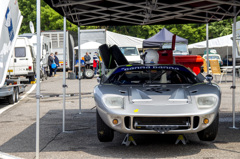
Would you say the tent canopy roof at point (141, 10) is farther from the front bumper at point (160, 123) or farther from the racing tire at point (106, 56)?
the front bumper at point (160, 123)

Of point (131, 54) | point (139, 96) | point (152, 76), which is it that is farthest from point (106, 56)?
point (131, 54)

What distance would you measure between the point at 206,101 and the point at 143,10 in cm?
390

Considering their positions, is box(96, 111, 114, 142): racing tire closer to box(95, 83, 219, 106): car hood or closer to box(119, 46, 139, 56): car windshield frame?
box(95, 83, 219, 106): car hood

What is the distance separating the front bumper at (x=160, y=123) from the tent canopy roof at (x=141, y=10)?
263 centimetres

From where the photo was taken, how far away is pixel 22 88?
49.9 ft

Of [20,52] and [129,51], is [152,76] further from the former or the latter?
[129,51]

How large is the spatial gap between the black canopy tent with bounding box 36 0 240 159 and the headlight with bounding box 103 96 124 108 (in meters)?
2.17

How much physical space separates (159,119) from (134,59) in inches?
878

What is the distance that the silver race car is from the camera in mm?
5828

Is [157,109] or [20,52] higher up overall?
[20,52]

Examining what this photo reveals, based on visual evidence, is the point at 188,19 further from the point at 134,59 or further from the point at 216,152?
the point at 134,59

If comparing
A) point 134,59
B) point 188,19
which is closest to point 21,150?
point 188,19

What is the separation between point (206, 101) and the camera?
6.06m

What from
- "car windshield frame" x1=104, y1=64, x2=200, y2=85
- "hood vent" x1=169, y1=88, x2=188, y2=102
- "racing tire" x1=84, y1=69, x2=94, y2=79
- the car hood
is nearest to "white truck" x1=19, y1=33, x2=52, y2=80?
"racing tire" x1=84, y1=69, x2=94, y2=79
